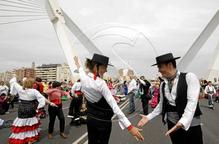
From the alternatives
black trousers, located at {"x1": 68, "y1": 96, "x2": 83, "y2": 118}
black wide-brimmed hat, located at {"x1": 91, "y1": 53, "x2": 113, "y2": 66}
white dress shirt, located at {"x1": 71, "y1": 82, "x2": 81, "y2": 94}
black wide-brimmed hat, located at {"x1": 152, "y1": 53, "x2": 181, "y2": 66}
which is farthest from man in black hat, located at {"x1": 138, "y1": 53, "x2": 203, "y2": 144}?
black trousers, located at {"x1": 68, "y1": 96, "x2": 83, "y2": 118}

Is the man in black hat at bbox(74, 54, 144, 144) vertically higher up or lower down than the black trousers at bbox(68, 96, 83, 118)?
higher up

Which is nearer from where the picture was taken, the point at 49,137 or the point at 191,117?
the point at 191,117

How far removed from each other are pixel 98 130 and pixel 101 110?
0.28 m

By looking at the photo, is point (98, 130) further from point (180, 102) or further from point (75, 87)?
point (75, 87)

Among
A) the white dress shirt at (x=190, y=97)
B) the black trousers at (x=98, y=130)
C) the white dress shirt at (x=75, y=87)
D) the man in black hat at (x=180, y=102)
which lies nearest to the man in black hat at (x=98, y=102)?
the black trousers at (x=98, y=130)

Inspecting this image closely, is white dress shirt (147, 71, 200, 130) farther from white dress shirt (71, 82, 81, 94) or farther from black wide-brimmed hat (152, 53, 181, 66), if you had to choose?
white dress shirt (71, 82, 81, 94)

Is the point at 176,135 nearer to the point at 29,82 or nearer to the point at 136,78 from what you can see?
the point at 29,82

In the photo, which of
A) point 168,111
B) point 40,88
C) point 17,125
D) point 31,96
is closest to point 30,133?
point 17,125

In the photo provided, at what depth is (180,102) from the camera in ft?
11.3

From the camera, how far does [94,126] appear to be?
3.94 m

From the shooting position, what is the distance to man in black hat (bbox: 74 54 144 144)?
12.3 ft

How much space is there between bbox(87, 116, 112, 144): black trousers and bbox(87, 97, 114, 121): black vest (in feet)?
0.18

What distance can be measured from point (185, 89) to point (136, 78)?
12.8 m

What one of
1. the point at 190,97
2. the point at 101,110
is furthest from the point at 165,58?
the point at 101,110
